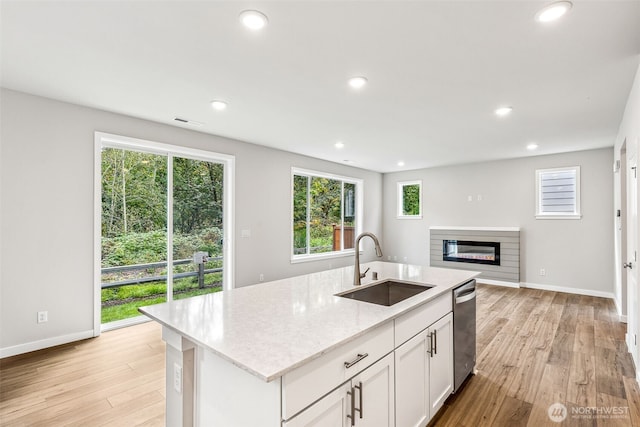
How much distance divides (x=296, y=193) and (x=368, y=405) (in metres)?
4.97

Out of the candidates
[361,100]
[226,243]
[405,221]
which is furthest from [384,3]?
[405,221]

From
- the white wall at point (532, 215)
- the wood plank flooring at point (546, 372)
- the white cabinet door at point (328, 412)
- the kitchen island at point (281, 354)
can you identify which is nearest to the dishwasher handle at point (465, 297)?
the kitchen island at point (281, 354)

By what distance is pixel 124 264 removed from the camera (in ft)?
12.8

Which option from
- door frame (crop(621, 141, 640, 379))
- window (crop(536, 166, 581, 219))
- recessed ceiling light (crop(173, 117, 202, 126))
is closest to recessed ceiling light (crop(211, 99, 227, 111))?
recessed ceiling light (crop(173, 117, 202, 126))

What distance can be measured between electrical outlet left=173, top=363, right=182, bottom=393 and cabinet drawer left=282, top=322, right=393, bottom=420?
0.67m

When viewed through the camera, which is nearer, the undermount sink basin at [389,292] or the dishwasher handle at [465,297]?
the undermount sink basin at [389,292]

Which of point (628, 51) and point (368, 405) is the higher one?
point (628, 51)

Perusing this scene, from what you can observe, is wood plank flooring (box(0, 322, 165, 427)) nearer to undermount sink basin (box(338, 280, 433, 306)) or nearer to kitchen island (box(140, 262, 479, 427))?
kitchen island (box(140, 262, 479, 427))

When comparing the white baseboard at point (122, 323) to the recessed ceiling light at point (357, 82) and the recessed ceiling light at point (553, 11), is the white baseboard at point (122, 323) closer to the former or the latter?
the recessed ceiling light at point (357, 82)

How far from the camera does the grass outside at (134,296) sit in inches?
150

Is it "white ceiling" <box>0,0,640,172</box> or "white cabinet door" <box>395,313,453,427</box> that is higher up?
"white ceiling" <box>0,0,640,172</box>

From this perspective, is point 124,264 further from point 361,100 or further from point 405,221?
point 405,221

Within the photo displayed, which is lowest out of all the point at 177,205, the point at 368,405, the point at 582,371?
the point at 582,371

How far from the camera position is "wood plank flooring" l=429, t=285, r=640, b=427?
2178 millimetres
